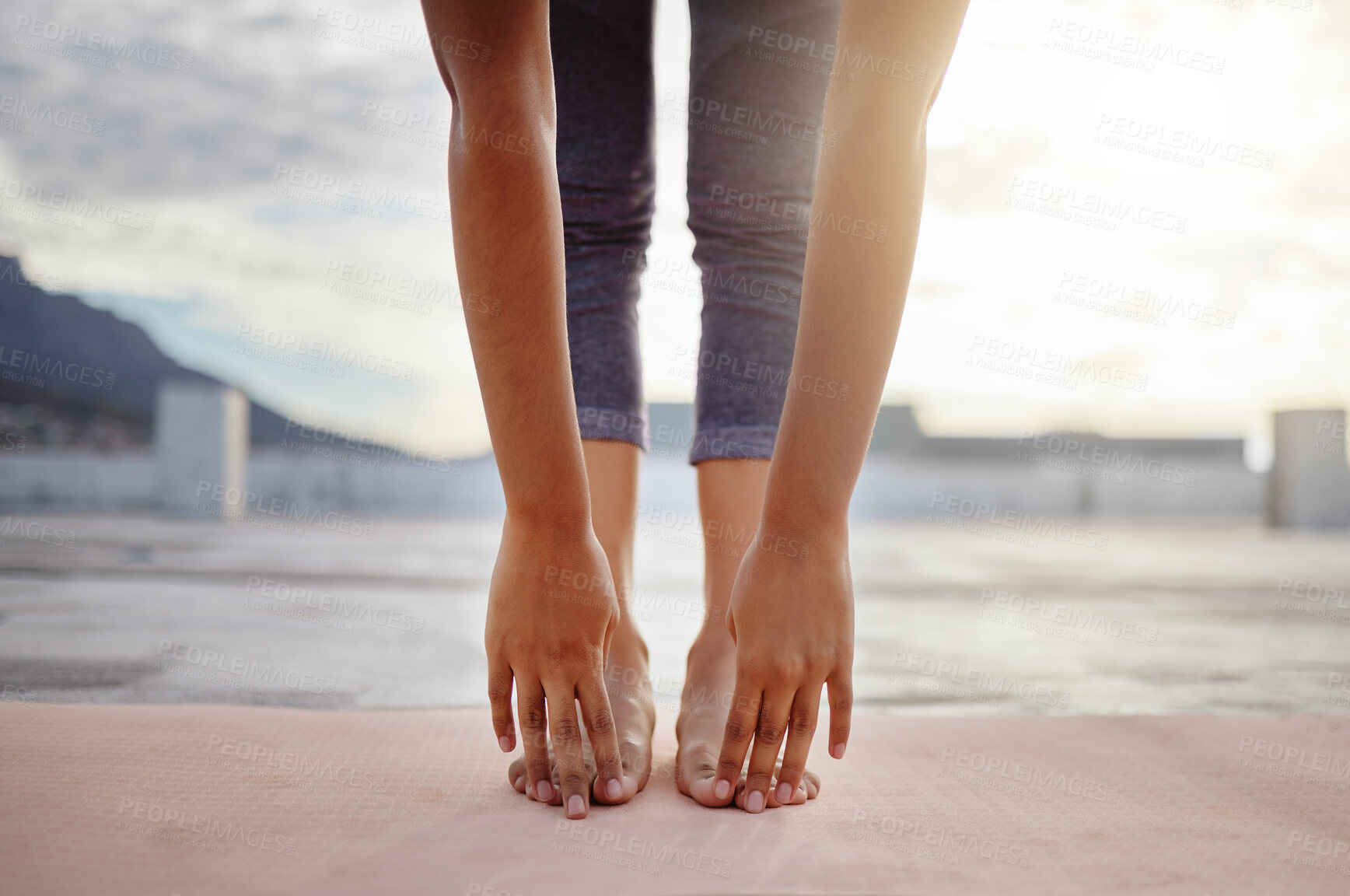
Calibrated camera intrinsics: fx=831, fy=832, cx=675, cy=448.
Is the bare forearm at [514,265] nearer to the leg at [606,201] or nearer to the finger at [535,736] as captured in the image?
the finger at [535,736]

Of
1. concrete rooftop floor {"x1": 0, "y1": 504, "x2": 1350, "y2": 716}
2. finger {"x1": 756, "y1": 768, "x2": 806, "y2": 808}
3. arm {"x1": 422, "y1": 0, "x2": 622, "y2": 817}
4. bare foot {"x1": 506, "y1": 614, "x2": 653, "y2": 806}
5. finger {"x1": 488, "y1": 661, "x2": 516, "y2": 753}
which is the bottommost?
concrete rooftop floor {"x1": 0, "y1": 504, "x2": 1350, "y2": 716}

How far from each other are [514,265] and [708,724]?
0.53m

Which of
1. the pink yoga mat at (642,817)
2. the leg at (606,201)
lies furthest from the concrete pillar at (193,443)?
the leg at (606,201)

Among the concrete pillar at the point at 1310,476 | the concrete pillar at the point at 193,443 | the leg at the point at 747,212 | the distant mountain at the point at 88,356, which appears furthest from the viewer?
the distant mountain at the point at 88,356

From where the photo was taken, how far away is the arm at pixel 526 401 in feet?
2.48

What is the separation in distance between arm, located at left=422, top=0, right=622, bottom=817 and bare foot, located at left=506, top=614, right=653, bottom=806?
2cm

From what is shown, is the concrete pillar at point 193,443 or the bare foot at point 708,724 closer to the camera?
the bare foot at point 708,724

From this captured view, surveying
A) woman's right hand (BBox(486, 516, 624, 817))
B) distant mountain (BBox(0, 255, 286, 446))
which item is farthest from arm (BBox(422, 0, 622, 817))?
distant mountain (BBox(0, 255, 286, 446))

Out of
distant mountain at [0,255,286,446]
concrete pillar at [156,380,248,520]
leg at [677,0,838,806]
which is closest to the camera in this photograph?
leg at [677,0,838,806]

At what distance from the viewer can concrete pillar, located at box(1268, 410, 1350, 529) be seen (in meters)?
7.27

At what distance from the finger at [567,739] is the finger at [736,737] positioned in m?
0.12

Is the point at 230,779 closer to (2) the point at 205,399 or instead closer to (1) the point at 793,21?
(1) the point at 793,21

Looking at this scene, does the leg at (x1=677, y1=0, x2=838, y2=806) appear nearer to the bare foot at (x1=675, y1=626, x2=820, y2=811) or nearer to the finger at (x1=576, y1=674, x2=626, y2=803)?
the bare foot at (x1=675, y1=626, x2=820, y2=811)

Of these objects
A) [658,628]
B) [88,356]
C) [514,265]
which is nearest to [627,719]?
[514,265]
